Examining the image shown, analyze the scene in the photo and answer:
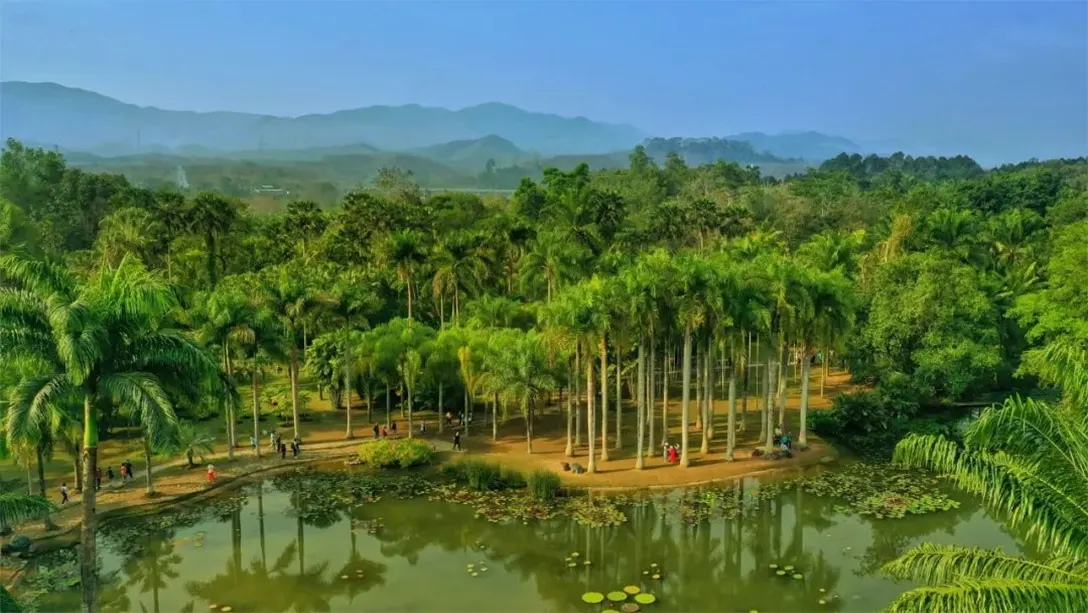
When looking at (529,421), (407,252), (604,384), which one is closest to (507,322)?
(529,421)

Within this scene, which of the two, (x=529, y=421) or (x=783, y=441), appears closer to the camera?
(x=783, y=441)

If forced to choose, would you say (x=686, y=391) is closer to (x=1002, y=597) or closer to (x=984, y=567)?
(x=984, y=567)

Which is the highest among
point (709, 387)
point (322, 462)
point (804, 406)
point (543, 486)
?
point (709, 387)

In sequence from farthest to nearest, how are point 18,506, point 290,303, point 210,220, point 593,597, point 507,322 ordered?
1. point 210,220
2. point 507,322
3. point 290,303
4. point 593,597
5. point 18,506

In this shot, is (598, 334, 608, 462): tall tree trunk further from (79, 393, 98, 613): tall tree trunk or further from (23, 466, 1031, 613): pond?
(79, 393, 98, 613): tall tree trunk

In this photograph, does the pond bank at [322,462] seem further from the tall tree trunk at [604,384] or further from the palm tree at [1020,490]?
the palm tree at [1020,490]

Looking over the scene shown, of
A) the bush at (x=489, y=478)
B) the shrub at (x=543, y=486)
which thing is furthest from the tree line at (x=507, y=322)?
the bush at (x=489, y=478)

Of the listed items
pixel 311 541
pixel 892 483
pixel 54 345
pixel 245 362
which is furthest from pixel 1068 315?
pixel 54 345
